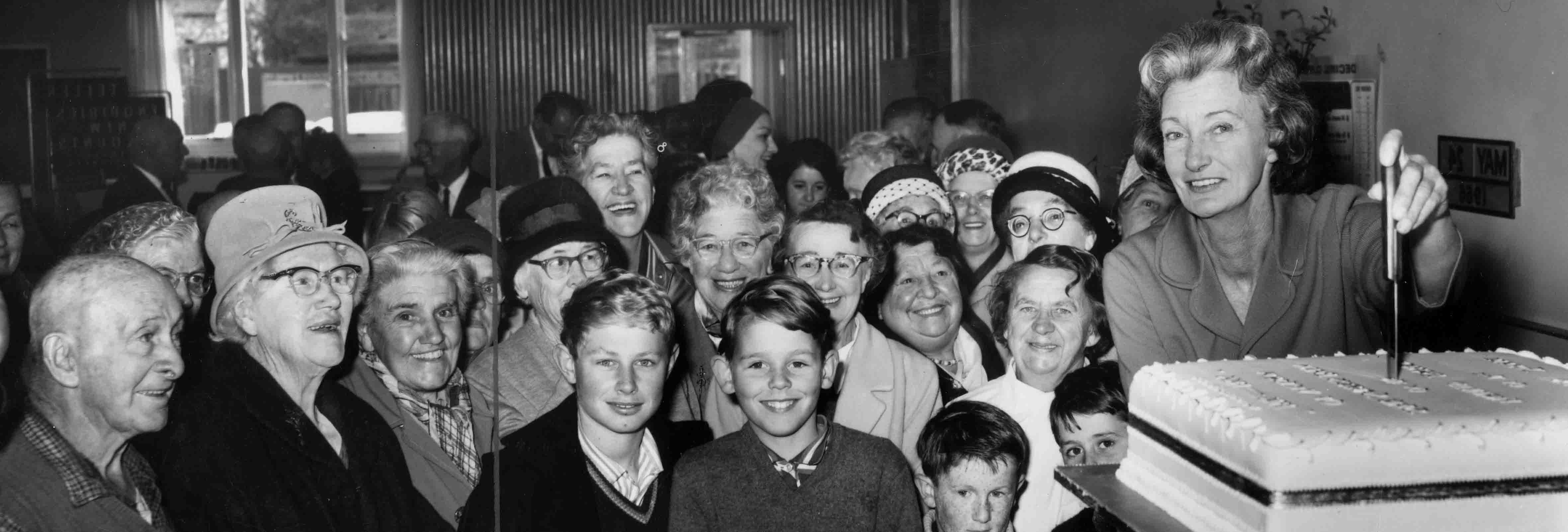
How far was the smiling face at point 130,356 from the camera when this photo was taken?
1.66 metres

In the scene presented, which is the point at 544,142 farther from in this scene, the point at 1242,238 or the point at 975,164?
the point at 1242,238

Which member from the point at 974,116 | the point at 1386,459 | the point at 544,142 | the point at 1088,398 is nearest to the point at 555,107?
the point at 544,142

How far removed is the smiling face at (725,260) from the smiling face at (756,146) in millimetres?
1887

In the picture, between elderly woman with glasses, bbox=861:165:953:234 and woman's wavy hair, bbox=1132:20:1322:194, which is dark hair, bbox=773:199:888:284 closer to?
elderly woman with glasses, bbox=861:165:953:234

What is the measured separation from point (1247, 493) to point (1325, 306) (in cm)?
75

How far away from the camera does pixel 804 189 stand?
15.2ft

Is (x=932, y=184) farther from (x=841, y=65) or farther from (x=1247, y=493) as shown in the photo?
(x=841, y=65)

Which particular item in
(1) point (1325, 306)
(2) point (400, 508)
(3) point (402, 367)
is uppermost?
(1) point (1325, 306)

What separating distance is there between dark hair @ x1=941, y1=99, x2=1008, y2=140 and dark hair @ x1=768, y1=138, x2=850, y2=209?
764 mm

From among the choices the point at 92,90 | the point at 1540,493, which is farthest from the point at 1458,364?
the point at 92,90

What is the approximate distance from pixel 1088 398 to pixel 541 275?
47.7 inches

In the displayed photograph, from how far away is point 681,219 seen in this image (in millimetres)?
3098

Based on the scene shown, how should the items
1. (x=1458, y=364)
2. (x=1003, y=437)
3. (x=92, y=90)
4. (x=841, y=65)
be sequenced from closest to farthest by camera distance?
(x=1458, y=364), (x=1003, y=437), (x=92, y=90), (x=841, y=65)

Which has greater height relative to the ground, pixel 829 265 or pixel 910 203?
pixel 910 203
